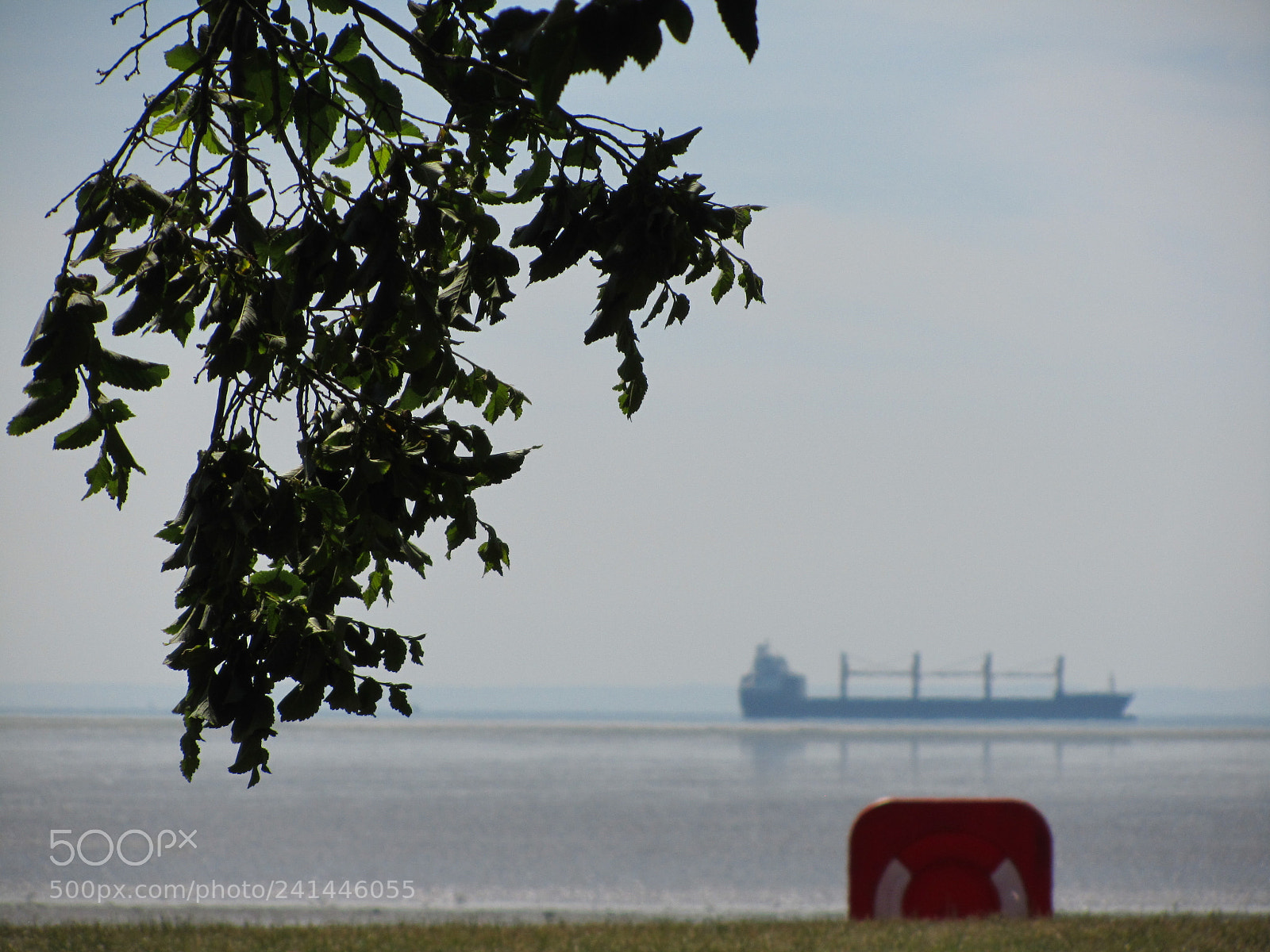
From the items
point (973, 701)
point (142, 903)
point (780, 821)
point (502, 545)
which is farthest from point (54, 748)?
point (973, 701)

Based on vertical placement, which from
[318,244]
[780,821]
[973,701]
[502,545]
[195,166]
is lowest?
[973,701]

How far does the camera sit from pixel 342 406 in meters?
2.86

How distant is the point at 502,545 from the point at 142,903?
6.81 meters

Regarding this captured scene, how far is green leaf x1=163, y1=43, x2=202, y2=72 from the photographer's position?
3219 mm

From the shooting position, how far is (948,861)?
7.14 meters

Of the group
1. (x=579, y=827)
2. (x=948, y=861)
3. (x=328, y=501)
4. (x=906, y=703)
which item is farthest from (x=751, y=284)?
(x=906, y=703)

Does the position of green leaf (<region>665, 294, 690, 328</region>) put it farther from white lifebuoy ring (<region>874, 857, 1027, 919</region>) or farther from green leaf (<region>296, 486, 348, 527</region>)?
white lifebuoy ring (<region>874, 857, 1027, 919</region>)

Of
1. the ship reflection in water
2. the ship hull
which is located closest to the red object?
the ship reflection in water

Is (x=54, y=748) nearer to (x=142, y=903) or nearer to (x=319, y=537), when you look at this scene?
(x=142, y=903)

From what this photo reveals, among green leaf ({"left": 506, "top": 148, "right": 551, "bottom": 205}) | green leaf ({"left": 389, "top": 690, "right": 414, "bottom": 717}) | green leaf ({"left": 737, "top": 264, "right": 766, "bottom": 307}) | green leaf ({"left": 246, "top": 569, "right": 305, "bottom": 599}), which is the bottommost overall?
green leaf ({"left": 389, "top": 690, "right": 414, "bottom": 717})

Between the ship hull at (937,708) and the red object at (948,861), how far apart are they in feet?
259

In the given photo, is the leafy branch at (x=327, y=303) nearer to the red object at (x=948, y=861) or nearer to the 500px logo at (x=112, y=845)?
the red object at (x=948, y=861)

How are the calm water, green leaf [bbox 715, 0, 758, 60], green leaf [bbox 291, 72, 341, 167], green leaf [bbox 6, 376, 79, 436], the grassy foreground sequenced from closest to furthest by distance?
green leaf [bbox 715, 0, 758, 60]
green leaf [bbox 6, 376, 79, 436]
green leaf [bbox 291, 72, 341, 167]
the grassy foreground
the calm water

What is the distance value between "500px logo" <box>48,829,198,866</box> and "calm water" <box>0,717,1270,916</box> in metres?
0.06
